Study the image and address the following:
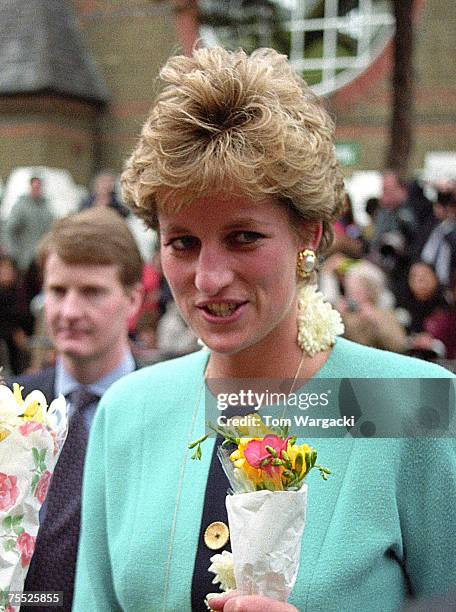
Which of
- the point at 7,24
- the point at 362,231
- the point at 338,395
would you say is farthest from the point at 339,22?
the point at 338,395

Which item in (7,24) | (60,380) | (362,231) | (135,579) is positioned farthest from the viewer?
(7,24)

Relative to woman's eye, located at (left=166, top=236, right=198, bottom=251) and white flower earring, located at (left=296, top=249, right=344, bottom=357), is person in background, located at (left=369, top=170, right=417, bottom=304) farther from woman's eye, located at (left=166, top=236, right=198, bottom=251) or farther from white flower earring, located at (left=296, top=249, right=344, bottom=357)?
woman's eye, located at (left=166, top=236, right=198, bottom=251)

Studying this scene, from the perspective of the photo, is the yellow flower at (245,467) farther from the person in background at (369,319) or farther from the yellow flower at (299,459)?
the person in background at (369,319)

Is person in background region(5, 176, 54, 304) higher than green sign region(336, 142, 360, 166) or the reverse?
the reverse

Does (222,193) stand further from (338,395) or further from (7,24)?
(7,24)

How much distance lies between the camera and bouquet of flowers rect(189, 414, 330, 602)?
1718mm

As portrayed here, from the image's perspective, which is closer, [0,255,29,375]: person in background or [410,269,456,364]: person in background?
[410,269,456,364]: person in background

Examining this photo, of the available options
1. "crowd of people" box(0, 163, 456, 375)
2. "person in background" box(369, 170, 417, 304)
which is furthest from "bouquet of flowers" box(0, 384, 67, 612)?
"person in background" box(369, 170, 417, 304)

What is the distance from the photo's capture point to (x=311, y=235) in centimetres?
227

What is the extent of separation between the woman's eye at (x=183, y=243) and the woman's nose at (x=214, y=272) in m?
0.05

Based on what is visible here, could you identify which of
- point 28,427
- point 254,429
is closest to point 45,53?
point 28,427

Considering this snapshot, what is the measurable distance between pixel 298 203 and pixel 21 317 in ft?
25.6

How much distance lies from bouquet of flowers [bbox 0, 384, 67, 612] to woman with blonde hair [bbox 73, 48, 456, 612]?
1.36ft

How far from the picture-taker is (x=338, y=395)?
2.17 meters
